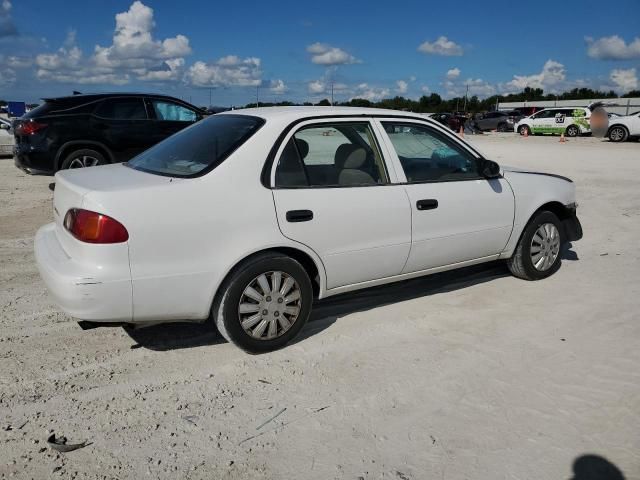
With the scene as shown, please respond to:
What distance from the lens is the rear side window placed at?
9.71m

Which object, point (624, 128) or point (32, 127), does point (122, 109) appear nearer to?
point (32, 127)

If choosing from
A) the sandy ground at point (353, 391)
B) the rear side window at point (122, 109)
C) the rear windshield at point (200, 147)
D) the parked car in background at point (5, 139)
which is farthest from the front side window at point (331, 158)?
the parked car in background at point (5, 139)

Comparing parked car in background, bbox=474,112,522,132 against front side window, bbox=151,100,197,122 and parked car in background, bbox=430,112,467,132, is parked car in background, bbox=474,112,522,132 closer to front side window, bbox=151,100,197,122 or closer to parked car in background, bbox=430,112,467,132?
parked car in background, bbox=430,112,467,132

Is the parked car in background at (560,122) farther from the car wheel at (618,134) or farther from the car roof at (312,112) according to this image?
the car roof at (312,112)

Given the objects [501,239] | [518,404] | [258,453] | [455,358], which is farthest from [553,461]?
[501,239]

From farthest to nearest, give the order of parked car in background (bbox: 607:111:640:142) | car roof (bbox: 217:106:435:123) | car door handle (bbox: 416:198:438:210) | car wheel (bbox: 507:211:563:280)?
parked car in background (bbox: 607:111:640:142), car wheel (bbox: 507:211:563:280), car door handle (bbox: 416:198:438:210), car roof (bbox: 217:106:435:123)

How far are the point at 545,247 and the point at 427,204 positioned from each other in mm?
1756

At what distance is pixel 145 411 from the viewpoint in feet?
10.5

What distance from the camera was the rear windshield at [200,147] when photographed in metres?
3.72

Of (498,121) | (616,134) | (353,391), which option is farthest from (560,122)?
(353,391)

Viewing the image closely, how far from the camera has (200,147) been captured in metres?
3.98

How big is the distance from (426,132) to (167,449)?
317cm

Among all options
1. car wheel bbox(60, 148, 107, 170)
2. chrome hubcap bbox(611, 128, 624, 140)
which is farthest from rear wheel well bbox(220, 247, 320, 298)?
chrome hubcap bbox(611, 128, 624, 140)

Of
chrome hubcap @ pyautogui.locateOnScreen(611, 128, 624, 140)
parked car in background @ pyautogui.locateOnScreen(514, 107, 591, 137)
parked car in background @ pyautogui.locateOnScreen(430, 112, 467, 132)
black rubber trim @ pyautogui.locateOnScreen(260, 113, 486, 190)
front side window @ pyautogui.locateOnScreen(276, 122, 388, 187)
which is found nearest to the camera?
black rubber trim @ pyautogui.locateOnScreen(260, 113, 486, 190)
